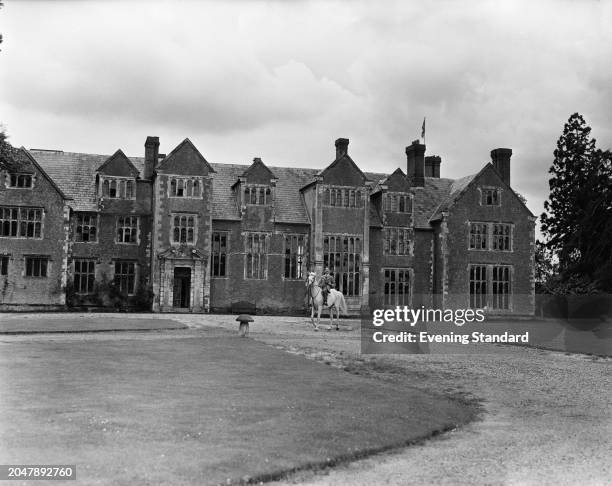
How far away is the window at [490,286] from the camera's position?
49500 millimetres

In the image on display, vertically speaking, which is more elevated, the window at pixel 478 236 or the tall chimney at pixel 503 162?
the tall chimney at pixel 503 162

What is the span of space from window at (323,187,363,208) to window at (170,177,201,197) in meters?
8.51

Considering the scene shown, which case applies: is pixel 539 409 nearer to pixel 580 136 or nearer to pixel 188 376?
pixel 188 376

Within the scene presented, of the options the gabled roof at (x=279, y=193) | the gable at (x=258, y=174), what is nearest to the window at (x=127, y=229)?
the gabled roof at (x=279, y=193)

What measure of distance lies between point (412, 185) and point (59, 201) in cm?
2505

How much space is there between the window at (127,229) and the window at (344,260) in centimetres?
1242

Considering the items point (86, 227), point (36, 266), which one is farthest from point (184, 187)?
point (36, 266)

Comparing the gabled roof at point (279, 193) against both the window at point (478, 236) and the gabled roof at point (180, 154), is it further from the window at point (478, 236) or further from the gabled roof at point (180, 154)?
the window at point (478, 236)

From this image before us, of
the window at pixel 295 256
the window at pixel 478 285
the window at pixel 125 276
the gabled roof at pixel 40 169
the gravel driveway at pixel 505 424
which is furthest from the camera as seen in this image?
the window at pixel 478 285

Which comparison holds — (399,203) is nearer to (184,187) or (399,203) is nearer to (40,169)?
(184,187)

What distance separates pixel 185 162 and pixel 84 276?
31.7 ft

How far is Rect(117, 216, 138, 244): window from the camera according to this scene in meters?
45.4

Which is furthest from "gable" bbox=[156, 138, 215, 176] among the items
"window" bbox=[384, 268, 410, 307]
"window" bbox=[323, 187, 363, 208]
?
"window" bbox=[384, 268, 410, 307]

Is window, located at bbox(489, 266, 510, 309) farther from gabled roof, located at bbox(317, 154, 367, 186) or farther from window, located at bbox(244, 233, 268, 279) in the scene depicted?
window, located at bbox(244, 233, 268, 279)
